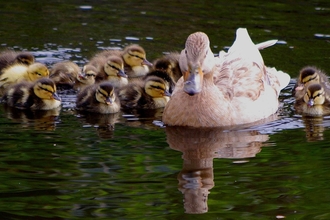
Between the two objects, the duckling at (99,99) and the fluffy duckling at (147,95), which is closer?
the duckling at (99,99)

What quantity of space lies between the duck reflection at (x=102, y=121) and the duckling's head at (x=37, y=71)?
1.00 m

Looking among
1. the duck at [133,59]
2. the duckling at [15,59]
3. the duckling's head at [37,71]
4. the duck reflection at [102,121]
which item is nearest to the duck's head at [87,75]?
the duckling's head at [37,71]

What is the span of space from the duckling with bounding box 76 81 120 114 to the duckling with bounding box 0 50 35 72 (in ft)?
3.37

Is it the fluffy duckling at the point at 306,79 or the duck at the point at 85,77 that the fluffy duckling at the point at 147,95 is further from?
the fluffy duckling at the point at 306,79

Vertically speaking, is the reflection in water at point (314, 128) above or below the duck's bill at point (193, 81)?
below

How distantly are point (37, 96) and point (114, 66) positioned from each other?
1.13 m

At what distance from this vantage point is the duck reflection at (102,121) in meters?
7.44

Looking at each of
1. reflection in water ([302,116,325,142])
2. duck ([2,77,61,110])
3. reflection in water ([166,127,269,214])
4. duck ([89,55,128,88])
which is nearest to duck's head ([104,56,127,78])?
duck ([89,55,128,88])

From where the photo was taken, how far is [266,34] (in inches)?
423

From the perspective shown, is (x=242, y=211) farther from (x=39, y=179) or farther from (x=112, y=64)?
(x=112, y=64)

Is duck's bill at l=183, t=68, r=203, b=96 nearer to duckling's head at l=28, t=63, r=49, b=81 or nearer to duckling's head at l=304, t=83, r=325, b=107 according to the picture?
duckling's head at l=304, t=83, r=325, b=107

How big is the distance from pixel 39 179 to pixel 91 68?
11.1ft

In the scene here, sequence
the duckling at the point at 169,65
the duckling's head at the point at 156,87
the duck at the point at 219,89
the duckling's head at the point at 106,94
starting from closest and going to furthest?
the duck at the point at 219,89 → the duckling's head at the point at 106,94 → the duckling's head at the point at 156,87 → the duckling at the point at 169,65

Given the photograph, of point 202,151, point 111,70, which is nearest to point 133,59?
point 111,70
